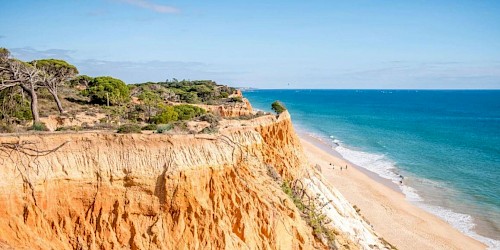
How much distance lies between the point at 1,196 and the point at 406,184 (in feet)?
138

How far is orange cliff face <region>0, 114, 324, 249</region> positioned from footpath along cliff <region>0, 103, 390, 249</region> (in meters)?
0.04

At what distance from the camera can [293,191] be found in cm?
2356

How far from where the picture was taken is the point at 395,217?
35219mm

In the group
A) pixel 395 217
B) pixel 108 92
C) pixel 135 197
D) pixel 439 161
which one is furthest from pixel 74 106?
pixel 439 161

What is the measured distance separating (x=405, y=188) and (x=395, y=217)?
9.66 meters

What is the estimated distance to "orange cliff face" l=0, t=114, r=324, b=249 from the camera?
14.9 metres

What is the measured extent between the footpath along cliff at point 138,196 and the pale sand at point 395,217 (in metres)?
15.6

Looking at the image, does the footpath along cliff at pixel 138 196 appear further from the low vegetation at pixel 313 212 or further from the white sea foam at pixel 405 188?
the white sea foam at pixel 405 188

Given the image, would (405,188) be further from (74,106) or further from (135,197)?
(74,106)

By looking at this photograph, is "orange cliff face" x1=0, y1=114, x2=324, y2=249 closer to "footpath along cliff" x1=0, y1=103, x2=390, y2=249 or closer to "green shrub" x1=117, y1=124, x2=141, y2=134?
"footpath along cliff" x1=0, y1=103, x2=390, y2=249

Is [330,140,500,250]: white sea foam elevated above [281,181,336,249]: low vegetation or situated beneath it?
situated beneath

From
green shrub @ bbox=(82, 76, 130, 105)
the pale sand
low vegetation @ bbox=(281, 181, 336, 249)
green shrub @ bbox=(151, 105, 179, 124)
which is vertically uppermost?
green shrub @ bbox=(82, 76, 130, 105)

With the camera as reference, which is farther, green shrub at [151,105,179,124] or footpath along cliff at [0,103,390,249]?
green shrub at [151,105,179,124]

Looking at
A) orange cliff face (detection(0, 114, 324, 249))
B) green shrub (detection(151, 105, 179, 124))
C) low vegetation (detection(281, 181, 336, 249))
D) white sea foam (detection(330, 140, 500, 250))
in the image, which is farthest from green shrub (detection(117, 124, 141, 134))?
white sea foam (detection(330, 140, 500, 250))
